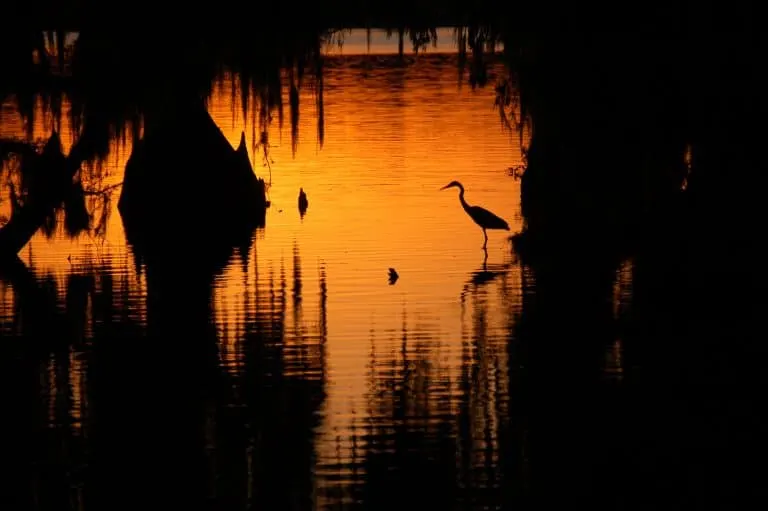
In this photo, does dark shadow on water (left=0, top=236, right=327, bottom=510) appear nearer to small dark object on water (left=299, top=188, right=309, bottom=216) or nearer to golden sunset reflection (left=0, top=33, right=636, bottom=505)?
golden sunset reflection (left=0, top=33, right=636, bottom=505)

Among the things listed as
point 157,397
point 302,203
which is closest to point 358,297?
point 157,397

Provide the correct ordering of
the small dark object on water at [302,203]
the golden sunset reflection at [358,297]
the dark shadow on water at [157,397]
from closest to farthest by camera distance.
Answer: the dark shadow on water at [157,397] < the golden sunset reflection at [358,297] < the small dark object on water at [302,203]

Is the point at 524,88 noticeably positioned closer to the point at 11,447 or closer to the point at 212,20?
the point at 212,20

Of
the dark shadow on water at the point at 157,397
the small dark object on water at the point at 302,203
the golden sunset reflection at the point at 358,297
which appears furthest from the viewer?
the small dark object on water at the point at 302,203

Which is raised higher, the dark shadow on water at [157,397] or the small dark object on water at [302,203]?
the dark shadow on water at [157,397]

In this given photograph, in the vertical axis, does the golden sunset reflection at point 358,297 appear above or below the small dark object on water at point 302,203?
above

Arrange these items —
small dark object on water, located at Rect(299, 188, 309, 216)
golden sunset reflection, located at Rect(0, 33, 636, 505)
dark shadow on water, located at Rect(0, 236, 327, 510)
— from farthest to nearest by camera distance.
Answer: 1. small dark object on water, located at Rect(299, 188, 309, 216)
2. golden sunset reflection, located at Rect(0, 33, 636, 505)
3. dark shadow on water, located at Rect(0, 236, 327, 510)

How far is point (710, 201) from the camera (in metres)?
21.7

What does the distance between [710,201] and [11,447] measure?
36.0 feet

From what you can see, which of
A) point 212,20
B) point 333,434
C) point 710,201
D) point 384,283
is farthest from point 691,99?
point 333,434

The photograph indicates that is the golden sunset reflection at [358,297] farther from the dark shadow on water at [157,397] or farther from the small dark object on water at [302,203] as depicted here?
the small dark object on water at [302,203]

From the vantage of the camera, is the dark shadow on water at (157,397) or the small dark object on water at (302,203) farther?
the small dark object on water at (302,203)

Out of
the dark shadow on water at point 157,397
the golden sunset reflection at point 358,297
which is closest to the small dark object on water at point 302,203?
the golden sunset reflection at point 358,297

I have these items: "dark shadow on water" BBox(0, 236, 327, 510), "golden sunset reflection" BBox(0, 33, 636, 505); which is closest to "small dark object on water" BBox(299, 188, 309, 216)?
"golden sunset reflection" BBox(0, 33, 636, 505)
